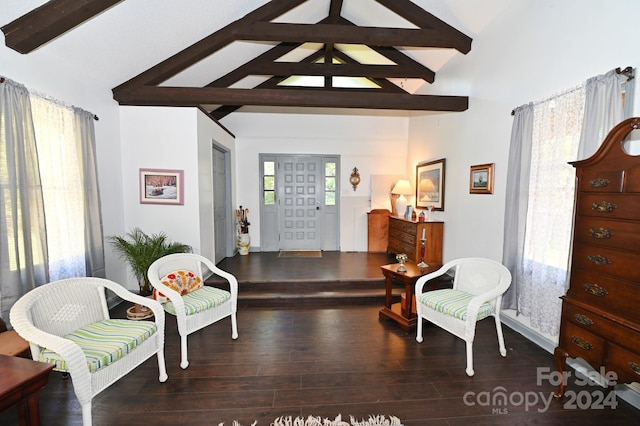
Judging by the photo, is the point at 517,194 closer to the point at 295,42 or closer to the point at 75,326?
the point at 295,42

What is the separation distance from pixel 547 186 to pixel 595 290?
3.87 feet

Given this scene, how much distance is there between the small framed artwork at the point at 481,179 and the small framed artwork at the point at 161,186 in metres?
3.96

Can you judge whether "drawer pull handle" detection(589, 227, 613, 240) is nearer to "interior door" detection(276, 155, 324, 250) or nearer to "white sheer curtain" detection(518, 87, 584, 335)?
"white sheer curtain" detection(518, 87, 584, 335)

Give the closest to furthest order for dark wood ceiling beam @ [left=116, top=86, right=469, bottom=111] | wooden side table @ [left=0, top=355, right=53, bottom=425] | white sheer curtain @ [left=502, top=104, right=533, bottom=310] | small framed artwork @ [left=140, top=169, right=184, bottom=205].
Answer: wooden side table @ [left=0, top=355, right=53, bottom=425] < white sheer curtain @ [left=502, top=104, right=533, bottom=310] < dark wood ceiling beam @ [left=116, top=86, right=469, bottom=111] < small framed artwork @ [left=140, top=169, right=184, bottom=205]

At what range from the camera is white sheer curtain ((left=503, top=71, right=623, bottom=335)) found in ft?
6.95

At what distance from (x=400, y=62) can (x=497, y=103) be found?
207 cm

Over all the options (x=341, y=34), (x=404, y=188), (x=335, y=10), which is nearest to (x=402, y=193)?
(x=404, y=188)

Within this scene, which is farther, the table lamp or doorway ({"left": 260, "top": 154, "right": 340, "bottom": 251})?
doorway ({"left": 260, "top": 154, "right": 340, "bottom": 251})

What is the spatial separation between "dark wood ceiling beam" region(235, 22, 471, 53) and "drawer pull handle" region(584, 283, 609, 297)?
330cm

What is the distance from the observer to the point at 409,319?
2996mm

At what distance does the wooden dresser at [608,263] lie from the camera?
60.1 inches

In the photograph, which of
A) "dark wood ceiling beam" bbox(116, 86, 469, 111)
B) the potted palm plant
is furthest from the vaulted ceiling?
the potted palm plant

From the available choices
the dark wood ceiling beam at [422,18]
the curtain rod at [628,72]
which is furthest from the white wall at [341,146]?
the curtain rod at [628,72]

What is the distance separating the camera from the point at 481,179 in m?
3.56
